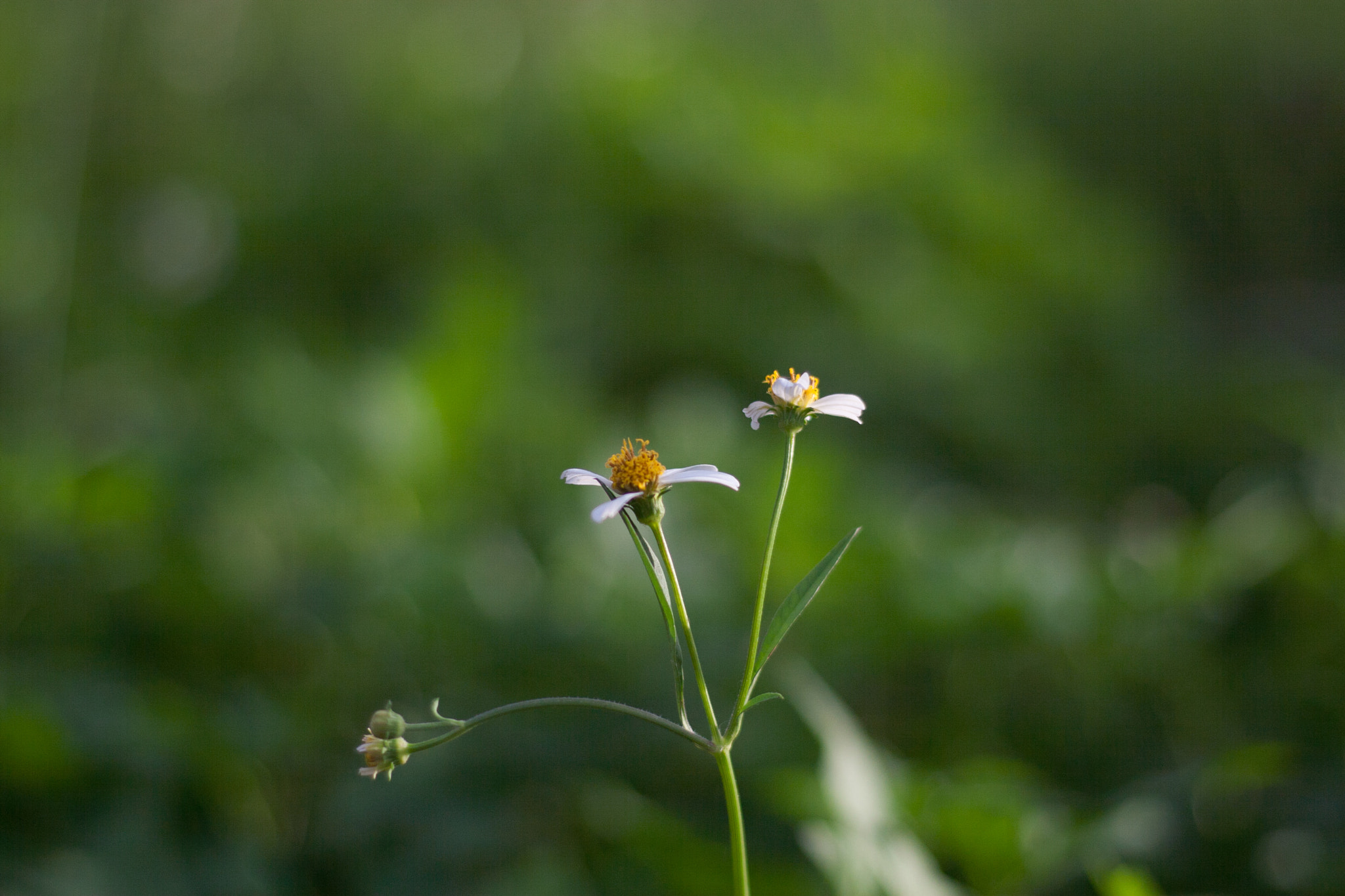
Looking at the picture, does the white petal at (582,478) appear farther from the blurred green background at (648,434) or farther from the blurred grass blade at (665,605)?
the blurred green background at (648,434)

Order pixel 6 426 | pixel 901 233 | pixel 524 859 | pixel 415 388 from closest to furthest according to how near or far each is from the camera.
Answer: pixel 524 859
pixel 415 388
pixel 6 426
pixel 901 233

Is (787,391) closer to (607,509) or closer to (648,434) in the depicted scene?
(607,509)

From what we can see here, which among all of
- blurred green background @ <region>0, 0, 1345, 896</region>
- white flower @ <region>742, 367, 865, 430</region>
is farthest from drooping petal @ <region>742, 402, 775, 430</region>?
blurred green background @ <region>0, 0, 1345, 896</region>

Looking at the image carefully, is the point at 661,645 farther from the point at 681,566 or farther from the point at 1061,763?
the point at 1061,763

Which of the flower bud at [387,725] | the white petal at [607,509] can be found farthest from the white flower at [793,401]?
the flower bud at [387,725]

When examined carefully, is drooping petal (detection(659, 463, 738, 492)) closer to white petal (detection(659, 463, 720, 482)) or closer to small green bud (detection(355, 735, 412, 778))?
white petal (detection(659, 463, 720, 482))

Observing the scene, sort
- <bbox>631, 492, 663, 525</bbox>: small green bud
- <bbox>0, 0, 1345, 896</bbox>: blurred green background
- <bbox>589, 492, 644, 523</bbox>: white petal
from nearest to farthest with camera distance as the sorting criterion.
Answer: <bbox>589, 492, 644, 523</bbox>: white petal, <bbox>631, 492, 663, 525</bbox>: small green bud, <bbox>0, 0, 1345, 896</bbox>: blurred green background

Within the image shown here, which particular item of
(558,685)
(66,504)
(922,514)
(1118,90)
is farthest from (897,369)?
(1118,90)

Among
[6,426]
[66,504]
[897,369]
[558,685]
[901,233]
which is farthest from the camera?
[901,233]
